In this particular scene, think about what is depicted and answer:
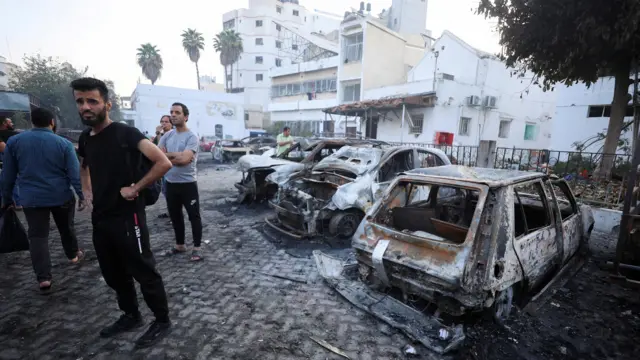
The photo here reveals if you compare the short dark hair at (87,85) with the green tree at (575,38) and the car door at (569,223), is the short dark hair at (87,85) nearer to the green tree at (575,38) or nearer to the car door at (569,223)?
the car door at (569,223)

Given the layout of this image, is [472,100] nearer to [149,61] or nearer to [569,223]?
[569,223]

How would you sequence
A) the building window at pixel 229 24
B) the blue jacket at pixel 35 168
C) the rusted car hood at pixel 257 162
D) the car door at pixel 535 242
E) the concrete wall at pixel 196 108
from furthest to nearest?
the building window at pixel 229 24
the concrete wall at pixel 196 108
the rusted car hood at pixel 257 162
the blue jacket at pixel 35 168
the car door at pixel 535 242

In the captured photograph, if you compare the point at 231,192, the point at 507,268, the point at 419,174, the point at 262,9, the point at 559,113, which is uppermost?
the point at 262,9

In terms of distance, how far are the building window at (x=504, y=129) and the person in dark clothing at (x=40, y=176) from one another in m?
20.5

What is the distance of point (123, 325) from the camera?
265 centimetres

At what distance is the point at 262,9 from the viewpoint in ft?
150

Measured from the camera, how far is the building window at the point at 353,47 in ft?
71.9

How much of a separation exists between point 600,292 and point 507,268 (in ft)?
7.14

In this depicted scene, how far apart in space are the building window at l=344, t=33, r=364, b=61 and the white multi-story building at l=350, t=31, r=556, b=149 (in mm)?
4267

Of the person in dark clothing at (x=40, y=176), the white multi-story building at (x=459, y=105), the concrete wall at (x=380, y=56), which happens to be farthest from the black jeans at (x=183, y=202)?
the concrete wall at (x=380, y=56)

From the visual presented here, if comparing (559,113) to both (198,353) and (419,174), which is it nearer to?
(419,174)

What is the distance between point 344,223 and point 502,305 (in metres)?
2.68

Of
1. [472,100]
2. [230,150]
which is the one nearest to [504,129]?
[472,100]

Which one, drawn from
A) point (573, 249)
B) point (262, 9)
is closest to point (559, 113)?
point (573, 249)
